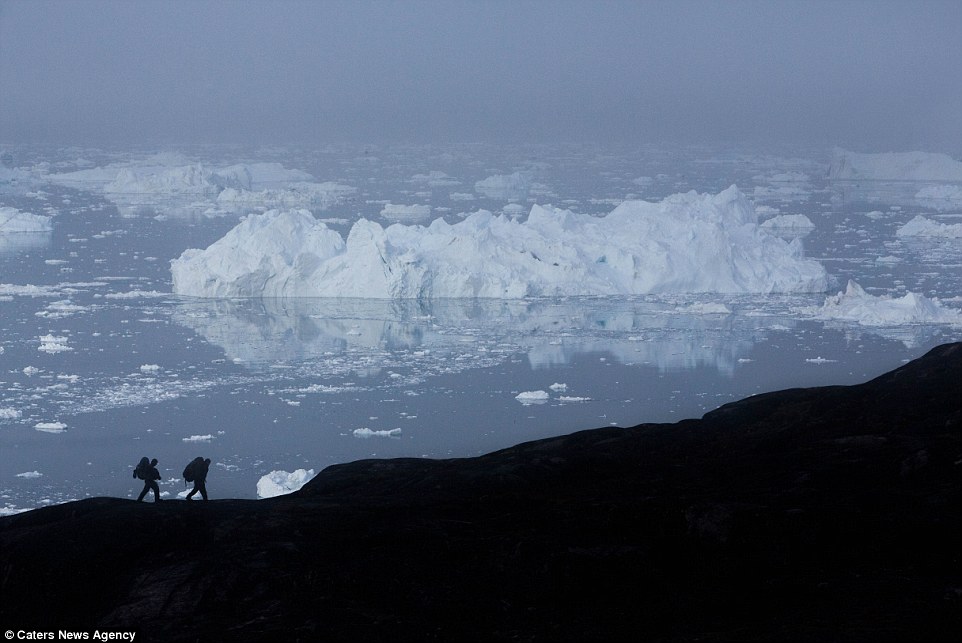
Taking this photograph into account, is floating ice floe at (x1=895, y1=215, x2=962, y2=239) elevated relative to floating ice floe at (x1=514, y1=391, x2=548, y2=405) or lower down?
elevated

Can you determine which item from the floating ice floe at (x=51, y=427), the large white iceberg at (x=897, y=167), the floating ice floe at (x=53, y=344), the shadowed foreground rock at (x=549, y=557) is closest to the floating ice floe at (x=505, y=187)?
the large white iceberg at (x=897, y=167)

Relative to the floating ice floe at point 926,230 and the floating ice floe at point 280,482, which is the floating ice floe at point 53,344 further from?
the floating ice floe at point 926,230

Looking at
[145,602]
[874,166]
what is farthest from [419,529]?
[874,166]

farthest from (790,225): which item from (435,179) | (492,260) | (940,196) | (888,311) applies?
(435,179)

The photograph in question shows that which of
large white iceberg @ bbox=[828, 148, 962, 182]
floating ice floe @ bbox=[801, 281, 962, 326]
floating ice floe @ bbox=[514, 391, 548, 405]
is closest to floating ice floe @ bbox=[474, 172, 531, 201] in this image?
large white iceberg @ bbox=[828, 148, 962, 182]

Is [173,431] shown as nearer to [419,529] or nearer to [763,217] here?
[419,529]

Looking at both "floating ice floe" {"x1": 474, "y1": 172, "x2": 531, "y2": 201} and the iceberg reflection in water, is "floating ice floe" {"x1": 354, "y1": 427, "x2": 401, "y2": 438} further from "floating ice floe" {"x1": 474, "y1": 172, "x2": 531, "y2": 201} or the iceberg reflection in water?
"floating ice floe" {"x1": 474, "y1": 172, "x2": 531, "y2": 201}
